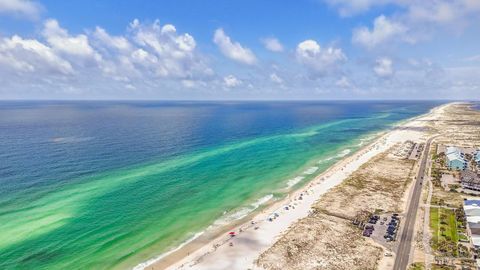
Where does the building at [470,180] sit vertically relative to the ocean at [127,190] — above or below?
below

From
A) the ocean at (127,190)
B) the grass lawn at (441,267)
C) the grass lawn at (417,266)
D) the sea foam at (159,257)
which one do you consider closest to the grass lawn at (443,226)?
the grass lawn at (441,267)

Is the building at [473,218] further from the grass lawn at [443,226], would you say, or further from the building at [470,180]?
the building at [470,180]

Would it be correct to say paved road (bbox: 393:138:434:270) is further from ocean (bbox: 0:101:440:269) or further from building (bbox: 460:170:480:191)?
ocean (bbox: 0:101:440:269)

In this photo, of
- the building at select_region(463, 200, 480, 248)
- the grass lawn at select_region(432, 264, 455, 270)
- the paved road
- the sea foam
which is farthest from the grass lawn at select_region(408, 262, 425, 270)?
the sea foam

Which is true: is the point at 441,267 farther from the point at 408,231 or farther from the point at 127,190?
the point at 127,190

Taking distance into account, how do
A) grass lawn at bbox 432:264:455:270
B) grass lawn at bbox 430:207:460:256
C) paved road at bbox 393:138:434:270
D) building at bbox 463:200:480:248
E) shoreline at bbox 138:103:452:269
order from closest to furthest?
grass lawn at bbox 432:264:455:270, paved road at bbox 393:138:434:270, shoreline at bbox 138:103:452:269, building at bbox 463:200:480:248, grass lawn at bbox 430:207:460:256

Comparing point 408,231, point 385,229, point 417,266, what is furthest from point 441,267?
point 385,229
